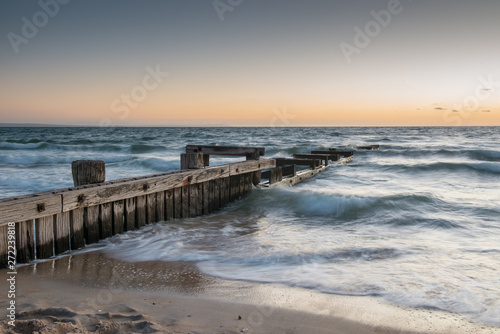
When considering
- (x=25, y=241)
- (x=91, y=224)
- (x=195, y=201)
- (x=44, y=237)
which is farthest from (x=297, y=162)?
(x=25, y=241)

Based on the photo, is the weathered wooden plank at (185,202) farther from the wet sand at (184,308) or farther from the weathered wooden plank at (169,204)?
the wet sand at (184,308)

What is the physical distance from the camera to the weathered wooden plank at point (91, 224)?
5496mm

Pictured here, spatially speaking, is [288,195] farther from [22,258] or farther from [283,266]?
[22,258]

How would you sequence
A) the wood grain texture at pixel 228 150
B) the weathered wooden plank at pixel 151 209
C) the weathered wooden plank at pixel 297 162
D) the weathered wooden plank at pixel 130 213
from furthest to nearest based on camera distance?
the weathered wooden plank at pixel 297 162
the wood grain texture at pixel 228 150
the weathered wooden plank at pixel 151 209
the weathered wooden plank at pixel 130 213

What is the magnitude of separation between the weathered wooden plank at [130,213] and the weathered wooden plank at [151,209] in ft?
1.03

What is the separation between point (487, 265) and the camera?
537 cm

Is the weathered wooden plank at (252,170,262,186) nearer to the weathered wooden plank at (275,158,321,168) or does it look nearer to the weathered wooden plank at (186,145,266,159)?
the weathered wooden plank at (186,145,266,159)

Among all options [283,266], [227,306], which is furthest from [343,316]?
[283,266]

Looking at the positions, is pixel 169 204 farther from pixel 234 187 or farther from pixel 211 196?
pixel 234 187

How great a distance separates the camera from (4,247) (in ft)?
14.4

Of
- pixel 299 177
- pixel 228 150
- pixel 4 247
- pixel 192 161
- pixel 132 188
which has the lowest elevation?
pixel 299 177

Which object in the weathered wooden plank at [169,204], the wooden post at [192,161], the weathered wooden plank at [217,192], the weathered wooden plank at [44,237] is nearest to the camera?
the weathered wooden plank at [44,237]

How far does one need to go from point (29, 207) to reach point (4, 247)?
1.71ft

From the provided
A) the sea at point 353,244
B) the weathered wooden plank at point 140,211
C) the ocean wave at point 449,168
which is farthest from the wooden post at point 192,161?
the ocean wave at point 449,168
